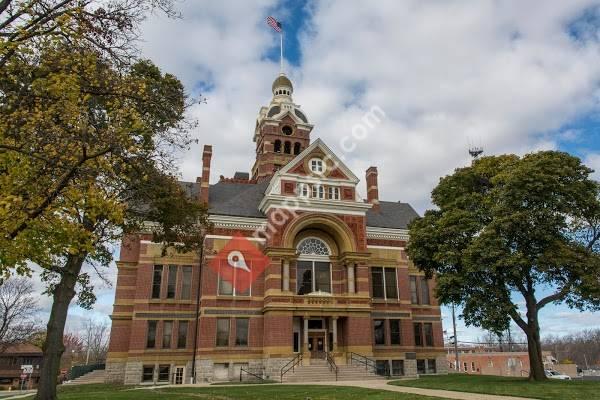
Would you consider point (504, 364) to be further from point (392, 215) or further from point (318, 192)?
point (318, 192)

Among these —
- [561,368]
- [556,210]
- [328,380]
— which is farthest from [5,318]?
[561,368]

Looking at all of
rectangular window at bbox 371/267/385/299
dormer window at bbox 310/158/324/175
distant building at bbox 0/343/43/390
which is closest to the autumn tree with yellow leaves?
dormer window at bbox 310/158/324/175

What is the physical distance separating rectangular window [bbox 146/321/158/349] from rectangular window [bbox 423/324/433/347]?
21.5 metres

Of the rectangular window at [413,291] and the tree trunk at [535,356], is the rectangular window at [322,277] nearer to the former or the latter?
the rectangular window at [413,291]

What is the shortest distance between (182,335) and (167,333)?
104 cm

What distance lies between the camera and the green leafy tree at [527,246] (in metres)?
22.2

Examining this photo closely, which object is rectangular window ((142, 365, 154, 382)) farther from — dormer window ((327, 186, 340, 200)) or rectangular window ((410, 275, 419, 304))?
rectangular window ((410, 275, 419, 304))

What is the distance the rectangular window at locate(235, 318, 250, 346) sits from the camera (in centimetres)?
3158

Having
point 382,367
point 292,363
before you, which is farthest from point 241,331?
point 382,367

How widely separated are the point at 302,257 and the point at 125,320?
13.4 meters

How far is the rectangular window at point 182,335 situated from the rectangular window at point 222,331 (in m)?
2.53

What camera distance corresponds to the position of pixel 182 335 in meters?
32.1

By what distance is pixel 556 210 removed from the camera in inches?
894

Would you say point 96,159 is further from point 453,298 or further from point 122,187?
point 453,298
